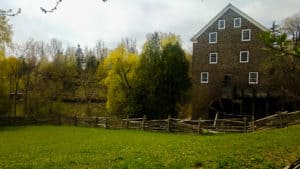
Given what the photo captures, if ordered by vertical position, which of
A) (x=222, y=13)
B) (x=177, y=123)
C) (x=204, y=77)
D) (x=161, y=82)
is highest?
(x=222, y=13)

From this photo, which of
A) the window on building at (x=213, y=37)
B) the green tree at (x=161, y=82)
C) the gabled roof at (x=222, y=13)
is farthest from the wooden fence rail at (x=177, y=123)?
the window on building at (x=213, y=37)

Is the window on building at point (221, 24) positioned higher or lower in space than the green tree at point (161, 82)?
higher

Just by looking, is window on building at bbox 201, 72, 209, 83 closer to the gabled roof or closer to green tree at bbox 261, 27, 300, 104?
the gabled roof

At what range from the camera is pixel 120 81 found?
55844 mm

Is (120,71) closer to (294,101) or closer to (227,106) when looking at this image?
(227,106)

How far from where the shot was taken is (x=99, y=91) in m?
71.2

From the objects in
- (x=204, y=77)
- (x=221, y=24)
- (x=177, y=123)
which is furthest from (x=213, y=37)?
(x=177, y=123)

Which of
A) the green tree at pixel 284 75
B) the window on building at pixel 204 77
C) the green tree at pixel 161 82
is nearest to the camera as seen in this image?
→ the green tree at pixel 284 75

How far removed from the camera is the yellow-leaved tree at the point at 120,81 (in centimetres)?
5479

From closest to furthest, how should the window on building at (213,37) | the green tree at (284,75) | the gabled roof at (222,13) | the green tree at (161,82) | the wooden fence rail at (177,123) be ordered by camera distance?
the wooden fence rail at (177,123), the green tree at (284,75), the green tree at (161,82), the gabled roof at (222,13), the window on building at (213,37)

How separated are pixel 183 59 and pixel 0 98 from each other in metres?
23.3

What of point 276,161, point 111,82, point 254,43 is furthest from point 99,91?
point 276,161

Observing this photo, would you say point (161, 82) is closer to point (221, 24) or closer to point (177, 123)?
point (221, 24)

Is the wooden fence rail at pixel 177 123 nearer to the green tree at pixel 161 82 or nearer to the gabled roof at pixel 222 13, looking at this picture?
the green tree at pixel 161 82
